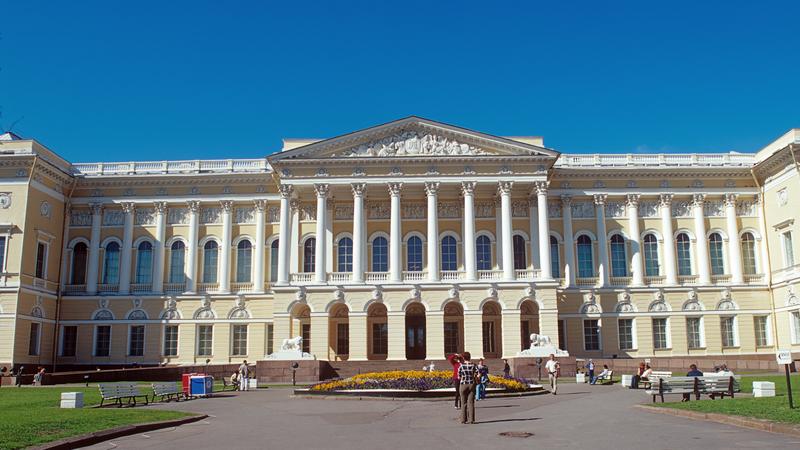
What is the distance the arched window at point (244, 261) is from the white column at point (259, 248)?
1.64ft

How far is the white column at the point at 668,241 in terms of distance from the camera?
1970 inches

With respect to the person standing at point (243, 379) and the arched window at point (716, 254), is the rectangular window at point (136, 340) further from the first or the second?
the arched window at point (716, 254)

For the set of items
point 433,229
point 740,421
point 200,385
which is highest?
point 433,229

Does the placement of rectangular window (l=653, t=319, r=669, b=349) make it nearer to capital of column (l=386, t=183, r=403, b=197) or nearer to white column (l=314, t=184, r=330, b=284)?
capital of column (l=386, t=183, r=403, b=197)

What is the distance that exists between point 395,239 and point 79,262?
71.7 ft

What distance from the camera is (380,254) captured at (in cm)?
5059

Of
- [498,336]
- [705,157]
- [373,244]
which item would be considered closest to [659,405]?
[498,336]

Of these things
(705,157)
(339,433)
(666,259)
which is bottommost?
(339,433)

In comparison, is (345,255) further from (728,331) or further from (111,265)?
(728,331)

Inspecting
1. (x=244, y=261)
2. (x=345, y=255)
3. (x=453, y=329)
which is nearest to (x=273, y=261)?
(x=244, y=261)

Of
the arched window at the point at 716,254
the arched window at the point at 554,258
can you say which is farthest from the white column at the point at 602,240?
the arched window at the point at 716,254

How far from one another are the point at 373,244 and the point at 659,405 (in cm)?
3188

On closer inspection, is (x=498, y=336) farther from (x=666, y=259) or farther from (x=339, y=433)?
(x=339, y=433)

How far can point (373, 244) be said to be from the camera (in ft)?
166
